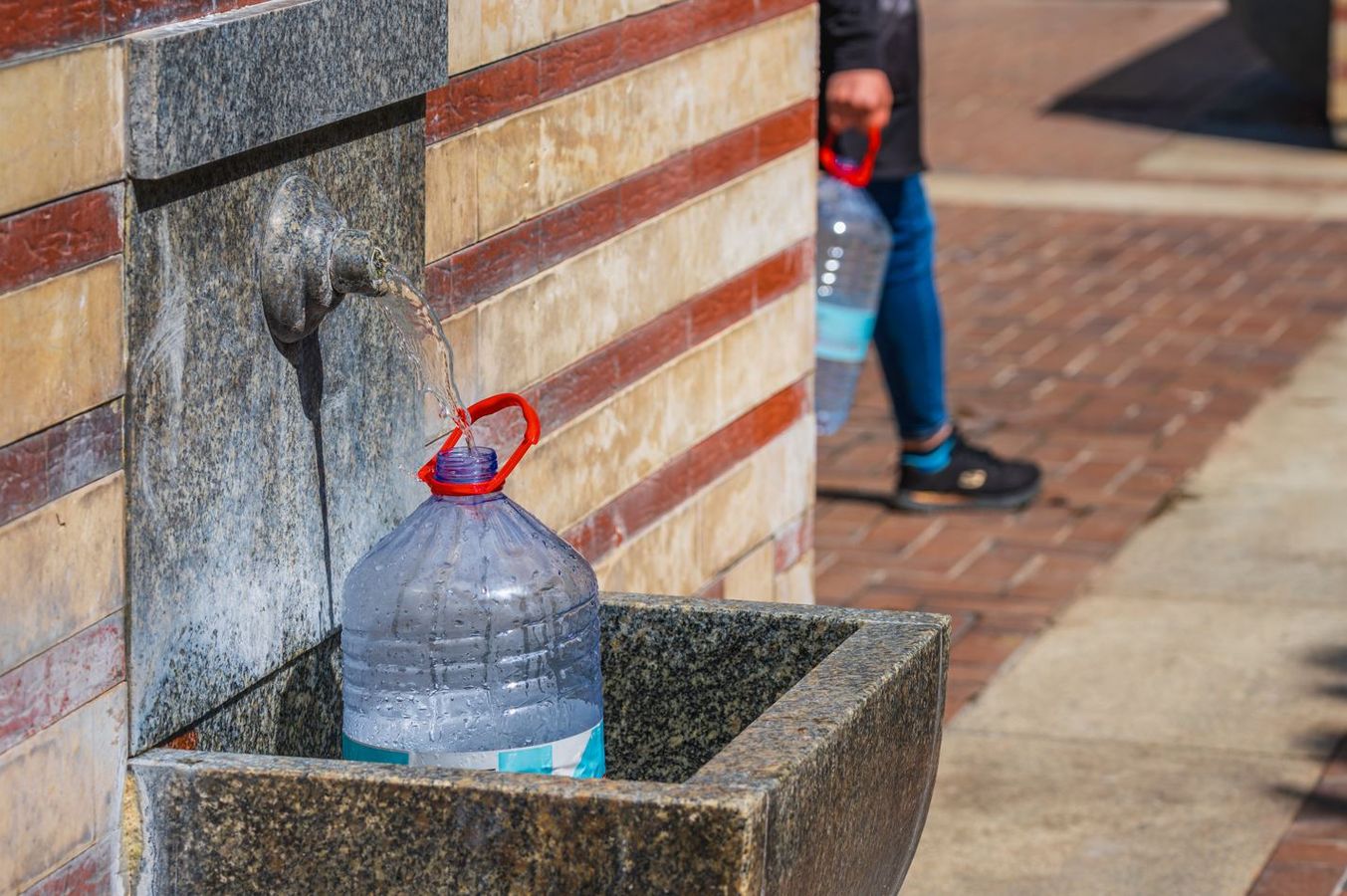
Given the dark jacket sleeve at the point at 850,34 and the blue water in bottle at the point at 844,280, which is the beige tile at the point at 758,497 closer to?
the dark jacket sleeve at the point at 850,34

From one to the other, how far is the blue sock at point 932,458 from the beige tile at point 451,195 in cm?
364

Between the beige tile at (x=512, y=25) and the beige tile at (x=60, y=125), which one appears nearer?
the beige tile at (x=60, y=125)

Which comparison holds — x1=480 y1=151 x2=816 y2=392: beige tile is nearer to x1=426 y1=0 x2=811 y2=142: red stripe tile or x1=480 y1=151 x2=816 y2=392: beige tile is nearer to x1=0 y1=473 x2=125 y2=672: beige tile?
x1=426 y1=0 x2=811 y2=142: red stripe tile

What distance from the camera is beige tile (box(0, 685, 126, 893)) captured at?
2.24m

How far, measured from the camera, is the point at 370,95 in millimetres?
2701

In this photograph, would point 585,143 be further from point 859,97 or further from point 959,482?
point 959,482

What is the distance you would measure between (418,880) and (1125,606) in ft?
12.3

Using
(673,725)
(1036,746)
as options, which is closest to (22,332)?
(673,725)

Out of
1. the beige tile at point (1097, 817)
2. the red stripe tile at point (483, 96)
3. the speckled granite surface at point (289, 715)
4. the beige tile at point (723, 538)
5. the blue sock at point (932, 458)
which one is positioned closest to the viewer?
the speckled granite surface at point (289, 715)

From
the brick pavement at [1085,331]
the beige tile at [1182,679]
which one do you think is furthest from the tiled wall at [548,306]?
the brick pavement at [1085,331]

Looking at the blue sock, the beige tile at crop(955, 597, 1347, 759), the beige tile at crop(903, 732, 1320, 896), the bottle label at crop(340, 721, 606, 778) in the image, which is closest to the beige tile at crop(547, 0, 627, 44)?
the bottle label at crop(340, 721, 606, 778)

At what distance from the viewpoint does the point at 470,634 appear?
2684 millimetres

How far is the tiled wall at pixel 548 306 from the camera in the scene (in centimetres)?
221

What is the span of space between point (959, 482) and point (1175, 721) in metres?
1.67
